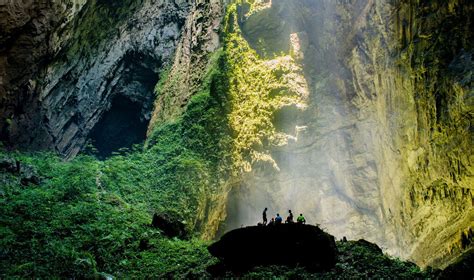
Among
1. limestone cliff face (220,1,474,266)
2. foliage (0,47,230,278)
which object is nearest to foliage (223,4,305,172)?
limestone cliff face (220,1,474,266)

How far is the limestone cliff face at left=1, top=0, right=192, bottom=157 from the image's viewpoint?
1593cm

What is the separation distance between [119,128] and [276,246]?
18492 mm

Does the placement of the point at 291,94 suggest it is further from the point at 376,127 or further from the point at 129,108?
the point at 129,108

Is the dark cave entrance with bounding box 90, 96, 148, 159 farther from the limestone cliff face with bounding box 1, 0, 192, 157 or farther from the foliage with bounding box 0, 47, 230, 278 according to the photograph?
the foliage with bounding box 0, 47, 230, 278

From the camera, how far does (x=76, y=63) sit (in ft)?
68.7

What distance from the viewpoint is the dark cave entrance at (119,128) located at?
24875mm

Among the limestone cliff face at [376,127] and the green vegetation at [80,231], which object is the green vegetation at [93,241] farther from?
the limestone cliff face at [376,127]

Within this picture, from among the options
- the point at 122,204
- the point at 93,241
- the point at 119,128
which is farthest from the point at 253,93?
the point at 93,241

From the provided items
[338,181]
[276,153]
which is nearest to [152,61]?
[276,153]

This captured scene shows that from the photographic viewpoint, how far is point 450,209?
12.6 m

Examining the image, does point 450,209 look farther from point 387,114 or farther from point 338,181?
point 338,181

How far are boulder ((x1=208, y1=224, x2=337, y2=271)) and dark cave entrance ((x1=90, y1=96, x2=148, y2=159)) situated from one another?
16307 millimetres

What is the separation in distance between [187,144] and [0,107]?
8334mm

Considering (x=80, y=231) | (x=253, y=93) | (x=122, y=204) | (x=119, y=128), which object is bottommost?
(x=80, y=231)
